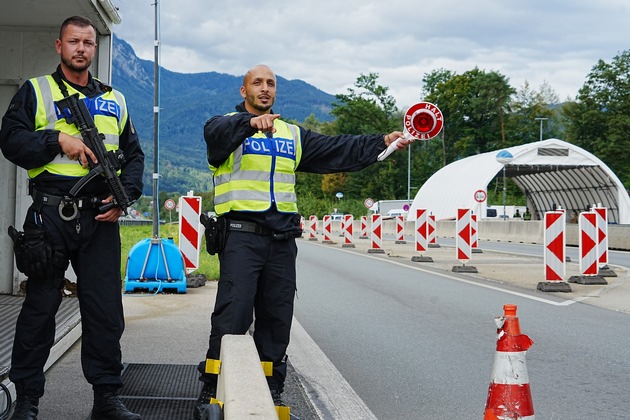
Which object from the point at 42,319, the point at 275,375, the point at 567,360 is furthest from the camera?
the point at 567,360

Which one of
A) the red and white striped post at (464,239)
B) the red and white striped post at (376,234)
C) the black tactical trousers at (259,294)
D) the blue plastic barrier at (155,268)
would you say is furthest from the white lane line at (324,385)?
the red and white striped post at (376,234)

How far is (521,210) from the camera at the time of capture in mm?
76750

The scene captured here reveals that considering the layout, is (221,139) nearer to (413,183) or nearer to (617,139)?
(617,139)

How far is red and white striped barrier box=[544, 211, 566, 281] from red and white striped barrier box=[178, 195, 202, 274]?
540 centimetres

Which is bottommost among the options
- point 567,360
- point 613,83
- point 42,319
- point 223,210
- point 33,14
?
point 567,360

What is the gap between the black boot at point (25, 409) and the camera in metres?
4.26

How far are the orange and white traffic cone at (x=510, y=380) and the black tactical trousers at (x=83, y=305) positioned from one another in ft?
6.49

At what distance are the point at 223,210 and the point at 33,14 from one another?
4.53 meters

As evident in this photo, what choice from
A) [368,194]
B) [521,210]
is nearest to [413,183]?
[368,194]

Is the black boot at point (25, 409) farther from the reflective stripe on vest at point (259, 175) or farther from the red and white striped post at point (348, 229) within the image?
the red and white striped post at point (348, 229)

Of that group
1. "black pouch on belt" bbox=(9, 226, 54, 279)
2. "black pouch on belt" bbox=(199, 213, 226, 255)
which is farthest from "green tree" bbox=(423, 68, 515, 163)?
"black pouch on belt" bbox=(9, 226, 54, 279)

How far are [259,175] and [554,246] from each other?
31.5ft

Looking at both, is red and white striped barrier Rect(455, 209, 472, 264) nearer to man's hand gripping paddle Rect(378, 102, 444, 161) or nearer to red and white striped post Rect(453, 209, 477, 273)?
red and white striped post Rect(453, 209, 477, 273)

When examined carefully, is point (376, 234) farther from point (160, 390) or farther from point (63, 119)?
point (63, 119)
